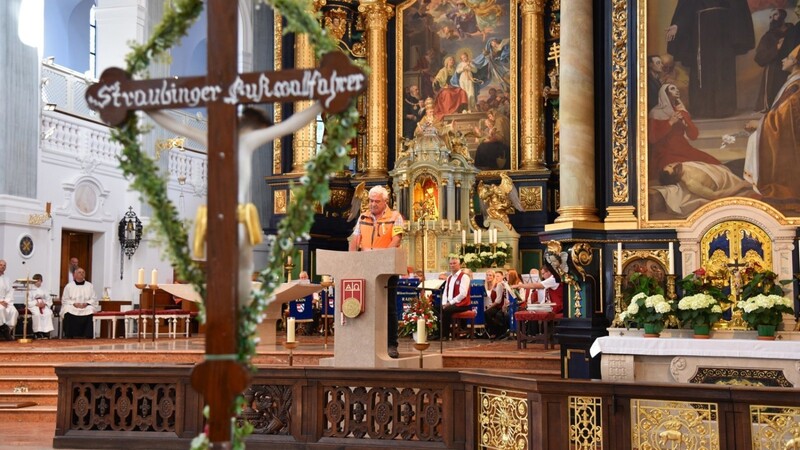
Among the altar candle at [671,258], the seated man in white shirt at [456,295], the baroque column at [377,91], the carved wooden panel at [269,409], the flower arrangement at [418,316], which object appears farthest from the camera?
the baroque column at [377,91]

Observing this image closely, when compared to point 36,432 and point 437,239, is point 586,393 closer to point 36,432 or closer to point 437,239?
point 36,432

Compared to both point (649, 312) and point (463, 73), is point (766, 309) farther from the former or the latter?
point (463, 73)

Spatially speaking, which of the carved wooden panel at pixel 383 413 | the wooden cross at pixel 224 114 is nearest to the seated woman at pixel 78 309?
the carved wooden panel at pixel 383 413

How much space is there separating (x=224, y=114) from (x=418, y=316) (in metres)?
8.43

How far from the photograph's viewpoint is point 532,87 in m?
19.2

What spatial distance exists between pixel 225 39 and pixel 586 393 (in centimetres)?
378

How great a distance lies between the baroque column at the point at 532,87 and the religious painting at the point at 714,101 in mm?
7585

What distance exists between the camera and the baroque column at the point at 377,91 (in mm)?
20234

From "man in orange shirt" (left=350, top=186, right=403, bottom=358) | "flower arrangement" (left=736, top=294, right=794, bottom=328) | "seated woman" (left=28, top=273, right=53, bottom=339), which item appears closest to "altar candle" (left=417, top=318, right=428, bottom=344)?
"man in orange shirt" (left=350, top=186, right=403, bottom=358)

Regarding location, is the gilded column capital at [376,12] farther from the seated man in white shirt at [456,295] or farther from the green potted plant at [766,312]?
the green potted plant at [766,312]

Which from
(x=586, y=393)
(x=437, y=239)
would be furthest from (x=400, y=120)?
(x=586, y=393)

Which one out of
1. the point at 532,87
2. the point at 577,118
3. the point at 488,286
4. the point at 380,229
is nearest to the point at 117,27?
the point at 532,87

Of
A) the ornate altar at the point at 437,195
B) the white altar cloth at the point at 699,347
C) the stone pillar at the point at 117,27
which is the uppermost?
the stone pillar at the point at 117,27

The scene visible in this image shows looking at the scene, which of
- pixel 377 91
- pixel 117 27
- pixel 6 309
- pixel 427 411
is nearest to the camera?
pixel 427 411
